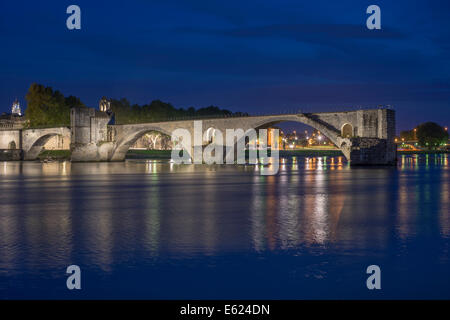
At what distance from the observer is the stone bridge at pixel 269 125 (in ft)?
163

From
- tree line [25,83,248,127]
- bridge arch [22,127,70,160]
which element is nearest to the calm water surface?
tree line [25,83,248,127]

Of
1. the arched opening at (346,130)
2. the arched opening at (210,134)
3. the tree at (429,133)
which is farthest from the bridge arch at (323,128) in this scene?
the tree at (429,133)

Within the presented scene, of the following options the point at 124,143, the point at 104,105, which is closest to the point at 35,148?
the point at 104,105

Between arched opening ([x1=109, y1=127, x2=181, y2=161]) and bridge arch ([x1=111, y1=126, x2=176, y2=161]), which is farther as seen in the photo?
arched opening ([x1=109, y1=127, x2=181, y2=161])

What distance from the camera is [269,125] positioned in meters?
62.3

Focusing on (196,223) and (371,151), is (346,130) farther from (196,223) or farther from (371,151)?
(196,223)

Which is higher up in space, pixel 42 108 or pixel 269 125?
pixel 42 108

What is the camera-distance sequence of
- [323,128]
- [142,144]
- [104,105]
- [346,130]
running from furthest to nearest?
[142,144]
[104,105]
[323,128]
[346,130]

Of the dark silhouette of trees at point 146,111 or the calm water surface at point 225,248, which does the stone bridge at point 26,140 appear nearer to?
the dark silhouette of trees at point 146,111

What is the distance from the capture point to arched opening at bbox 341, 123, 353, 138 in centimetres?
5212

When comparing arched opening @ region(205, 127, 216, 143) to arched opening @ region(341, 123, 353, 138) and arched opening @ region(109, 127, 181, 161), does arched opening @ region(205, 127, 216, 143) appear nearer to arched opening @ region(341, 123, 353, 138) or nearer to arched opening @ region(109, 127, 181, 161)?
arched opening @ region(109, 127, 181, 161)

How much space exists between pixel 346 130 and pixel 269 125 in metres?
12.6
